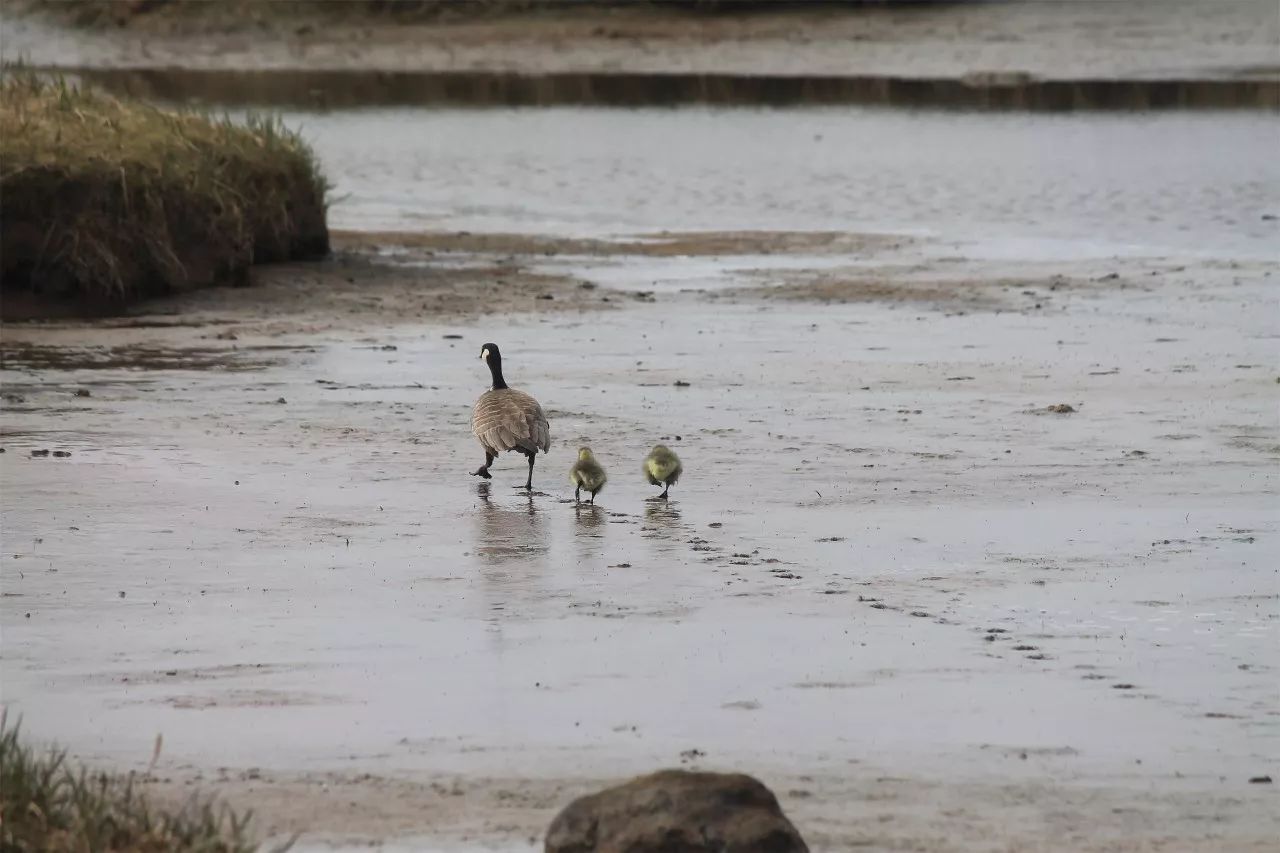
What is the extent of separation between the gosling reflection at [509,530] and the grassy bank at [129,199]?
7.14m

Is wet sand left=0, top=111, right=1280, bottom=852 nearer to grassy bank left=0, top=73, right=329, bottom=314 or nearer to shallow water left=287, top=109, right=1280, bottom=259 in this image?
grassy bank left=0, top=73, right=329, bottom=314

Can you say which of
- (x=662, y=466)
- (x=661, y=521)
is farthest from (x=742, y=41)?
(x=661, y=521)

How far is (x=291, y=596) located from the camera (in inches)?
387

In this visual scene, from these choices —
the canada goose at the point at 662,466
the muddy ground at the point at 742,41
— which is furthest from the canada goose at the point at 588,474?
the muddy ground at the point at 742,41

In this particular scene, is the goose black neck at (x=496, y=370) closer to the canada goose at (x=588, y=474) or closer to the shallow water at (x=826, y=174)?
the canada goose at (x=588, y=474)

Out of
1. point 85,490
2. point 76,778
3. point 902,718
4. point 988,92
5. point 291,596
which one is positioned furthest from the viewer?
point 988,92

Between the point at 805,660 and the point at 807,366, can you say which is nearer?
the point at 805,660

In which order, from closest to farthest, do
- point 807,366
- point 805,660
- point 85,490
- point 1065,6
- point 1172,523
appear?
point 805,660, point 1172,523, point 85,490, point 807,366, point 1065,6

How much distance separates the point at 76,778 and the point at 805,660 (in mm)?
2605

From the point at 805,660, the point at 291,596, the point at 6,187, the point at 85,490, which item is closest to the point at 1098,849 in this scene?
the point at 805,660

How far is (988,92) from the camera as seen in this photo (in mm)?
41000

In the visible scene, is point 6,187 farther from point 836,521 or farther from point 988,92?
point 988,92

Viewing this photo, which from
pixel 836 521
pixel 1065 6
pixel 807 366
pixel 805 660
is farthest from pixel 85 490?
pixel 1065 6

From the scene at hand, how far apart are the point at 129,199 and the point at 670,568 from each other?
946 centimetres
